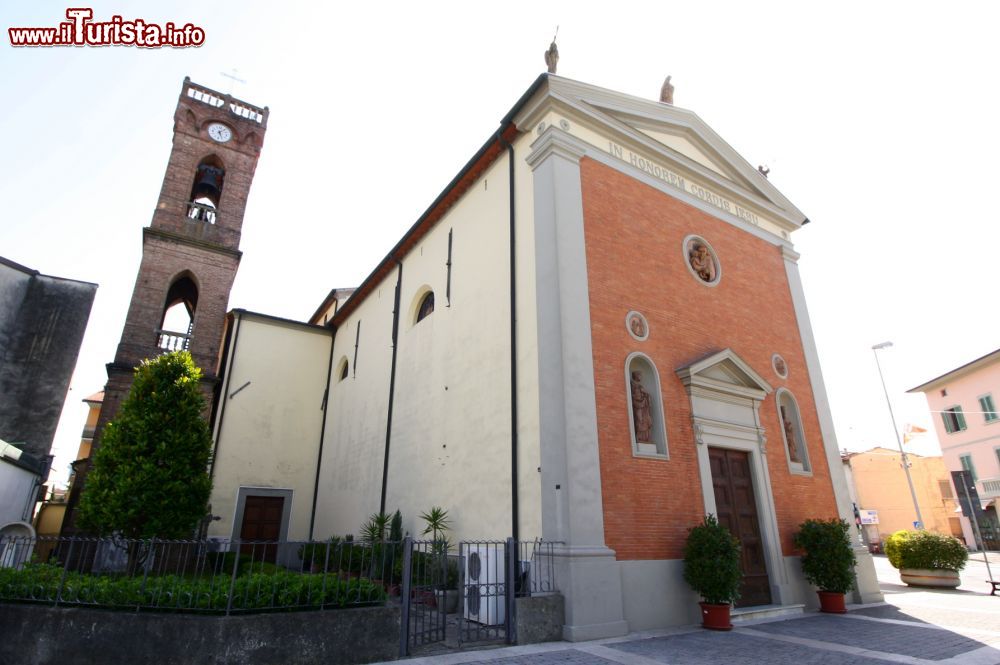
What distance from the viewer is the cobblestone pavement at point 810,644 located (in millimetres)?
6098

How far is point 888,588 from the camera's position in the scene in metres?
13.5

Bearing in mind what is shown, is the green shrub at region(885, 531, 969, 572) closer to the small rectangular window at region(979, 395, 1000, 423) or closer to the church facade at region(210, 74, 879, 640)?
the church facade at region(210, 74, 879, 640)


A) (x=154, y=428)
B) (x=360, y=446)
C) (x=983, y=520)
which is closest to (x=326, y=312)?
(x=360, y=446)

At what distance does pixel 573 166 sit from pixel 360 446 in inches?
400

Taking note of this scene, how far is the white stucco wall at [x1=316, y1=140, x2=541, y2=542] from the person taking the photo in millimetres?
9359

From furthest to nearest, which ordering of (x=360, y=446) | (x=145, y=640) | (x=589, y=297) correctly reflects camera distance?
(x=360, y=446), (x=589, y=297), (x=145, y=640)

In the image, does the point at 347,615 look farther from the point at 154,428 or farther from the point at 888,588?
the point at 888,588

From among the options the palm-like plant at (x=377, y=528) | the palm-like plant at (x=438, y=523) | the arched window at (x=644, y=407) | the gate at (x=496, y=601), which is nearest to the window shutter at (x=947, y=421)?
the arched window at (x=644, y=407)

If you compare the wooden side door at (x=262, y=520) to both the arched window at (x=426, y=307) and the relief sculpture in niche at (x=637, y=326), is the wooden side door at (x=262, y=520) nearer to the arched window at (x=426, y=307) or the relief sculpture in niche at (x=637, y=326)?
the arched window at (x=426, y=307)

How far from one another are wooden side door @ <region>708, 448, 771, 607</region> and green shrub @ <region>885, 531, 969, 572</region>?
5.86m

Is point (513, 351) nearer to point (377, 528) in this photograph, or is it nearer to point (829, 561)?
point (377, 528)

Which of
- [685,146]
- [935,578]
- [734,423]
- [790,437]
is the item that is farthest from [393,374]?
[935,578]

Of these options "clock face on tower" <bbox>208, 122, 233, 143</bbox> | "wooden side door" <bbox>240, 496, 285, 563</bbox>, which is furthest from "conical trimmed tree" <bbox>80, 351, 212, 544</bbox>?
"clock face on tower" <bbox>208, 122, 233, 143</bbox>

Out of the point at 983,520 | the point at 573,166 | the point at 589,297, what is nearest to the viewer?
the point at 589,297
